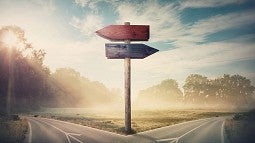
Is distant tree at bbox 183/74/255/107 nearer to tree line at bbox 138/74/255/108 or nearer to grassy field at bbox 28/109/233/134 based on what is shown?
tree line at bbox 138/74/255/108

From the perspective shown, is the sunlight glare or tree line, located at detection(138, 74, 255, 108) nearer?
the sunlight glare

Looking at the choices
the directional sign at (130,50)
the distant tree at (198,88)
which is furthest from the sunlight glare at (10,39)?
the distant tree at (198,88)

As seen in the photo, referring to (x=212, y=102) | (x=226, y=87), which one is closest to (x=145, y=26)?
(x=226, y=87)

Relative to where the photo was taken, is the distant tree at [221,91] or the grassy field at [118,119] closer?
the grassy field at [118,119]

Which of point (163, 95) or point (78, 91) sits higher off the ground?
point (78, 91)

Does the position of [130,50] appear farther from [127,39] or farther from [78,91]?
[78,91]

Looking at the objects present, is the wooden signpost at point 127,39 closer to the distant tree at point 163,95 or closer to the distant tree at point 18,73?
the distant tree at point 18,73

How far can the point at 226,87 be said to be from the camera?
6306cm

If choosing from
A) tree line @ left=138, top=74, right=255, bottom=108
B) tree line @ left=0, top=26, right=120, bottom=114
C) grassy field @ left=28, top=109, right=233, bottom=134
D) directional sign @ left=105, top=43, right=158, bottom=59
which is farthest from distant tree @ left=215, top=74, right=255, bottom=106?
directional sign @ left=105, top=43, right=158, bottom=59

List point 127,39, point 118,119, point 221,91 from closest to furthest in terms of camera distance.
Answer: point 127,39
point 118,119
point 221,91

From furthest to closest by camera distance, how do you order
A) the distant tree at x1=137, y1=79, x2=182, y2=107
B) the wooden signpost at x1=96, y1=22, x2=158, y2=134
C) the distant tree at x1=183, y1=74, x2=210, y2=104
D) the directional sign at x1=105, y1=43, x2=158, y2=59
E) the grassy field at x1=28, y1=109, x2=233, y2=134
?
the distant tree at x1=137, y1=79, x2=182, y2=107
the distant tree at x1=183, y1=74, x2=210, y2=104
the grassy field at x1=28, y1=109, x2=233, y2=134
the directional sign at x1=105, y1=43, x2=158, y2=59
the wooden signpost at x1=96, y1=22, x2=158, y2=134

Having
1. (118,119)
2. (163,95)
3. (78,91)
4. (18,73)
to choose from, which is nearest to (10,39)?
(18,73)

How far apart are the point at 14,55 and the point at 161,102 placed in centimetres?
7352

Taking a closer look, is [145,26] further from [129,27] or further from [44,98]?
[44,98]
